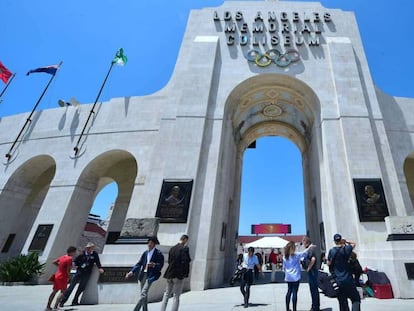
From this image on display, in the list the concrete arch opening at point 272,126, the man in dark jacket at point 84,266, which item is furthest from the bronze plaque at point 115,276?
the concrete arch opening at point 272,126

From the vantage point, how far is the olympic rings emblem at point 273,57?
1559 centimetres

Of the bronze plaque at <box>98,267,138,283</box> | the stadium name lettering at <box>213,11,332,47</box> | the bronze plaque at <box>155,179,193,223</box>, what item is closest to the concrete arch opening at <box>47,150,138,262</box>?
the bronze plaque at <box>155,179,193,223</box>

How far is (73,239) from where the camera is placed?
595 inches

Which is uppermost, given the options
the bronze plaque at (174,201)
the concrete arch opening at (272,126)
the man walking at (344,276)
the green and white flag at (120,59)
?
the green and white flag at (120,59)

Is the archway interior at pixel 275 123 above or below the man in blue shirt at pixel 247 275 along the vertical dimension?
above

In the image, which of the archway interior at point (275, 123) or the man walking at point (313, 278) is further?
the archway interior at point (275, 123)

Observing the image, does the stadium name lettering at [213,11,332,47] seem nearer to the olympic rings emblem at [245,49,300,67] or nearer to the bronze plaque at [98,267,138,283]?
the olympic rings emblem at [245,49,300,67]

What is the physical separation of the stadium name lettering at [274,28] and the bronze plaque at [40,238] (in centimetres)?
1580

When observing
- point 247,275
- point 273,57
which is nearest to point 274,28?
point 273,57

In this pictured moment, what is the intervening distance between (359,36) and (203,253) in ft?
55.2

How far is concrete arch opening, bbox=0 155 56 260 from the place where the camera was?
55.8 ft

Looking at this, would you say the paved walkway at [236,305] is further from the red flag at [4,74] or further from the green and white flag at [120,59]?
the red flag at [4,74]

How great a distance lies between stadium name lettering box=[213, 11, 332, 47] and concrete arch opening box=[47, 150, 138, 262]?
10898 millimetres

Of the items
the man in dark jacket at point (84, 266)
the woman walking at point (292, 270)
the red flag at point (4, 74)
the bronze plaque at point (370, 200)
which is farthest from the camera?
the red flag at point (4, 74)
